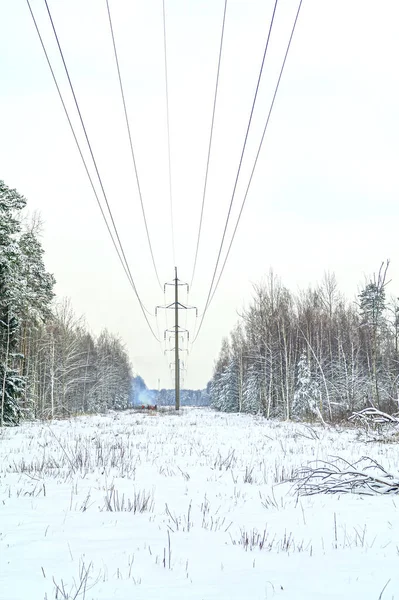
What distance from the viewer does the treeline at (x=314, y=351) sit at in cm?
3027

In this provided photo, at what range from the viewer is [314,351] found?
33938 millimetres

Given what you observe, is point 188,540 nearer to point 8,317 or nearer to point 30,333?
point 8,317

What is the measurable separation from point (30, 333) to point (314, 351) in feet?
70.8

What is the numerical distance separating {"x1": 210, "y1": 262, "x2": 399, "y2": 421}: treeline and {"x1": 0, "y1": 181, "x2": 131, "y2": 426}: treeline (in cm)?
1470

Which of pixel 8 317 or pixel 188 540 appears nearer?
pixel 188 540

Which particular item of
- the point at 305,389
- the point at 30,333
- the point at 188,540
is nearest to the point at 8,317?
the point at 30,333

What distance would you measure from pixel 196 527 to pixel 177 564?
108cm

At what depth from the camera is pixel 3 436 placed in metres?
13.6

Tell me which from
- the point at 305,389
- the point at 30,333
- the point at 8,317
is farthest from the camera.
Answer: the point at 305,389

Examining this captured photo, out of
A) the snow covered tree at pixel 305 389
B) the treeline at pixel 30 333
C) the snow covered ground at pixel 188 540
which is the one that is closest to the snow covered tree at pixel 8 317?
the treeline at pixel 30 333

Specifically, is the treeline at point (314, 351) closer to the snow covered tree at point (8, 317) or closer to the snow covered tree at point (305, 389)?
the snow covered tree at point (305, 389)

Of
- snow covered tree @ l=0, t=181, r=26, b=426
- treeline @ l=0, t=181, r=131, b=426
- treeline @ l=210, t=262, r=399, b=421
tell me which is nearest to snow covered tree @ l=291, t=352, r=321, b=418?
treeline @ l=210, t=262, r=399, b=421

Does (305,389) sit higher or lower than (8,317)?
lower

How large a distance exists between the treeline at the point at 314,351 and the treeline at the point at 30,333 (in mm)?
14700
